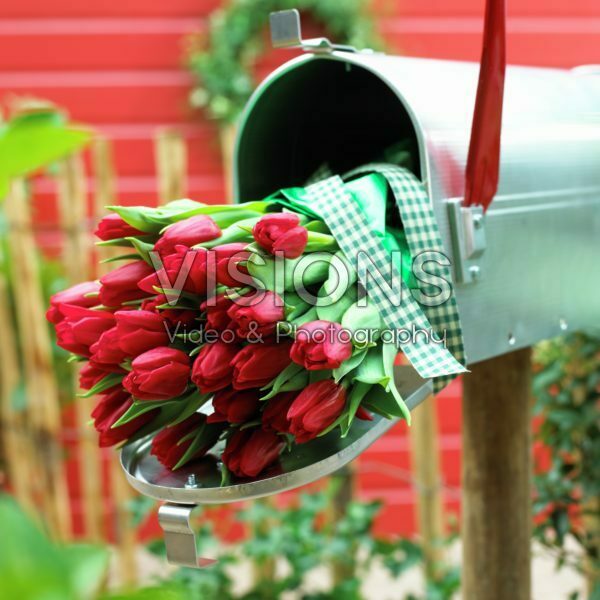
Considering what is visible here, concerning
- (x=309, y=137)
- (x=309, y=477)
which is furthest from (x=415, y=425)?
(x=309, y=477)

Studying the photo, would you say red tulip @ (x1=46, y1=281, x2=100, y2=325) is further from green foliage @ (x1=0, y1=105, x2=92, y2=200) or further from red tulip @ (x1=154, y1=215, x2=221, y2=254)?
green foliage @ (x1=0, y1=105, x2=92, y2=200)

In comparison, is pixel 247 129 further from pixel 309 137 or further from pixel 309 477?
pixel 309 477

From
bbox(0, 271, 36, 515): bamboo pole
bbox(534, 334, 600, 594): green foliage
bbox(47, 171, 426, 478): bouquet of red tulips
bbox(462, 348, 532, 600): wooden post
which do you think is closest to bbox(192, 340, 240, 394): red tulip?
bbox(47, 171, 426, 478): bouquet of red tulips

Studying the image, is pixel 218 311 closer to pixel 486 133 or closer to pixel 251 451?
pixel 251 451

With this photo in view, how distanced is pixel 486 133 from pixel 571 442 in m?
0.84

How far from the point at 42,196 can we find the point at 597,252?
7.77ft

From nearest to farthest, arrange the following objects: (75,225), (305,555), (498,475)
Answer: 1. (498,475)
2. (305,555)
3. (75,225)

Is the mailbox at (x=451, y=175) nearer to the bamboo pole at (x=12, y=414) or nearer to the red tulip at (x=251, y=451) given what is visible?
the red tulip at (x=251, y=451)

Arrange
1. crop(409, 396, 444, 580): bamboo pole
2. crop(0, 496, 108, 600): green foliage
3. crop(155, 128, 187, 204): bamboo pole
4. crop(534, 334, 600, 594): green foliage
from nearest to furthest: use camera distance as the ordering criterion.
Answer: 1. crop(0, 496, 108, 600): green foliage
2. crop(534, 334, 600, 594): green foliage
3. crop(409, 396, 444, 580): bamboo pole
4. crop(155, 128, 187, 204): bamboo pole

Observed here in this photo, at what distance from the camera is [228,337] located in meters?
0.55

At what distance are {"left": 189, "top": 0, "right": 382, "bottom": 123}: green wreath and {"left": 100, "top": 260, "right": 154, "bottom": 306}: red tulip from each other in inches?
89.8

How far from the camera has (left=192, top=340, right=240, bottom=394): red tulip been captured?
21.1 inches

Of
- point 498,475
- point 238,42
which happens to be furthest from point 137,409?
point 238,42

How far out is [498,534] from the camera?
3.28ft
